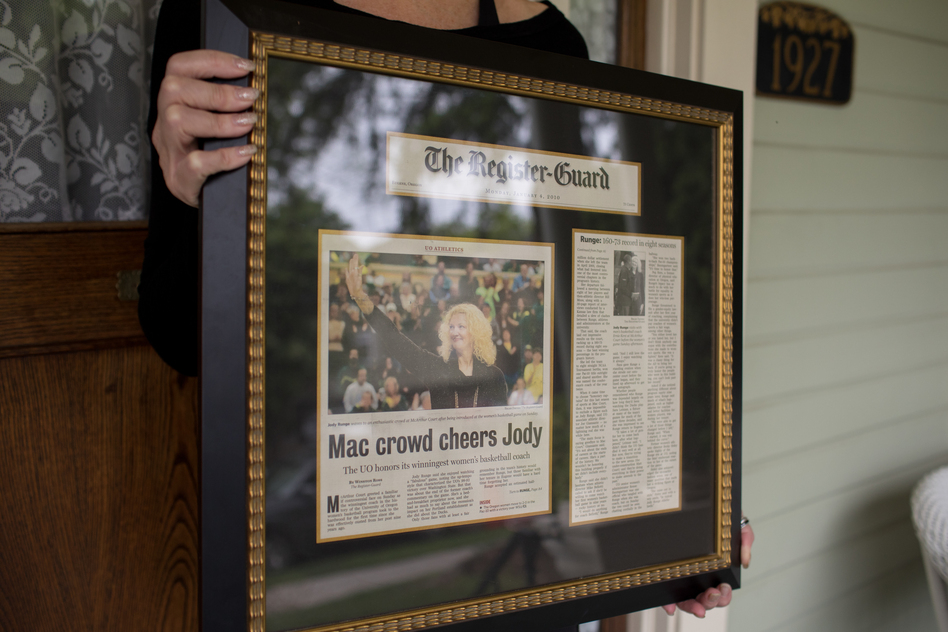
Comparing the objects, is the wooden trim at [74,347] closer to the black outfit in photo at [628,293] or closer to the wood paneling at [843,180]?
the black outfit in photo at [628,293]

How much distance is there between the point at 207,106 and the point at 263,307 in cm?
18

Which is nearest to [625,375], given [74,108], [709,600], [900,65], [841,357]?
[709,600]

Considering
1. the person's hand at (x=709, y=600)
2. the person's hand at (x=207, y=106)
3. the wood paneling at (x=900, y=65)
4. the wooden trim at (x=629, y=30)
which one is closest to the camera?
the person's hand at (x=207, y=106)

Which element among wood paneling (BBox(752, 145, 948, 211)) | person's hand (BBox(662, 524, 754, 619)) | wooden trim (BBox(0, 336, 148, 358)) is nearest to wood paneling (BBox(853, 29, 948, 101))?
wood paneling (BBox(752, 145, 948, 211))

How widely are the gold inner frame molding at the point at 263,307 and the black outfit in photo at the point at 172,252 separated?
118 millimetres

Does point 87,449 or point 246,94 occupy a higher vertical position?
point 246,94

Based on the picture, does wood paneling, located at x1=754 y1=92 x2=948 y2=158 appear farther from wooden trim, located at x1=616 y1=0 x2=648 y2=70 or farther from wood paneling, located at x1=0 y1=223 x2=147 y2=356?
wood paneling, located at x1=0 y1=223 x2=147 y2=356

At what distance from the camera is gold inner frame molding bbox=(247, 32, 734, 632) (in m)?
0.46

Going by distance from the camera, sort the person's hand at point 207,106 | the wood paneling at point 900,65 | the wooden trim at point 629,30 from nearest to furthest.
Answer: the person's hand at point 207,106 < the wooden trim at point 629,30 < the wood paneling at point 900,65

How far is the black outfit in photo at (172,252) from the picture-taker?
56 cm

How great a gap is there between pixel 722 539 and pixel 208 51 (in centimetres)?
80

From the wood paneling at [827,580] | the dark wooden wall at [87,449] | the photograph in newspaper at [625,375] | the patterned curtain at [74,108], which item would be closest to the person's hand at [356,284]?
the photograph in newspaper at [625,375]

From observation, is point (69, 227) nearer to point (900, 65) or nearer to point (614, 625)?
point (614, 625)

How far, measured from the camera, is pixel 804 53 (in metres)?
1.40
